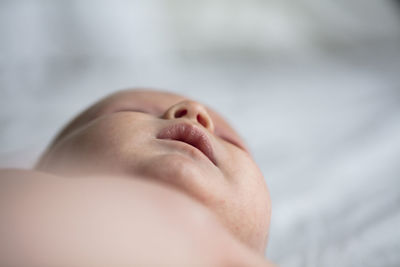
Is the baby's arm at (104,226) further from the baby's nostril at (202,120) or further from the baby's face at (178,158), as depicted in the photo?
the baby's nostril at (202,120)

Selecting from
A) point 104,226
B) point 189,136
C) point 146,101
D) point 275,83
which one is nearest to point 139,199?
point 104,226

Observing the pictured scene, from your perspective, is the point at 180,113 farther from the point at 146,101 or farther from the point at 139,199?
the point at 139,199

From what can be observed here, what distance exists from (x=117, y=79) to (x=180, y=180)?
92 cm

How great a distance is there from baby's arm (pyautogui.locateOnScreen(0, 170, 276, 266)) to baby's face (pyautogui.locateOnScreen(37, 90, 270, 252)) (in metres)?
0.05

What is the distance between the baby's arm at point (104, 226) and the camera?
0.52m

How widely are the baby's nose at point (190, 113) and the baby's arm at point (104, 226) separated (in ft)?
0.67

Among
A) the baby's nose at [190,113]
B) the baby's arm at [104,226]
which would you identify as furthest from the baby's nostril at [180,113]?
the baby's arm at [104,226]

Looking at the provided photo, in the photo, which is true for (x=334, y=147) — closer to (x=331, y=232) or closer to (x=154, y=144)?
(x=331, y=232)

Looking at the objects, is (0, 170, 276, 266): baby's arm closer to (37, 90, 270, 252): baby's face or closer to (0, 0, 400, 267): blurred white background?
(37, 90, 270, 252): baby's face

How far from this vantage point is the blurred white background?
1062 mm

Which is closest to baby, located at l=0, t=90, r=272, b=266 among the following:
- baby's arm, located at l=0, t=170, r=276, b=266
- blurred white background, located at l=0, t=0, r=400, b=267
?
baby's arm, located at l=0, t=170, r=276, b=266

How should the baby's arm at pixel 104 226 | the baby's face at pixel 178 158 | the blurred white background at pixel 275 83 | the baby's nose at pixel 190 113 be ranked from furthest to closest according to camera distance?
the blurred white background at pixel 275 83 < the baby's nose at pixel 190 113 < the baby's face at pixel 178 158 < the baby's arm at pixel 104 226

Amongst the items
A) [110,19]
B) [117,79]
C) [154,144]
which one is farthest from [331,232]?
[110,19]

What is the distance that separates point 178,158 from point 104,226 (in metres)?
0.16
